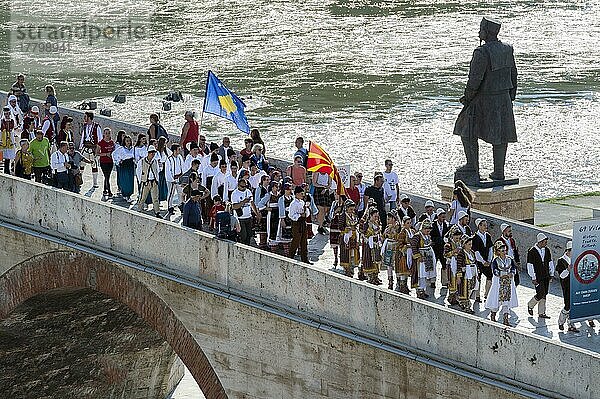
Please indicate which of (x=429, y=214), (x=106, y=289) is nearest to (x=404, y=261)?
(x=429, y=214)

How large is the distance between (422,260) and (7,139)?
1168cm

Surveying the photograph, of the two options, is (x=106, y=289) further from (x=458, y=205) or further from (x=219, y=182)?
(x=458, y=205)

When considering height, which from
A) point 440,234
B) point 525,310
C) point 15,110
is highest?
point 15,110

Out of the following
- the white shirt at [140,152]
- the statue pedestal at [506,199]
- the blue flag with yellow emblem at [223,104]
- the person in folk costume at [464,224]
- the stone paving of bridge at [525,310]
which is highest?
the blue flag with yellow emblem at [223,104]

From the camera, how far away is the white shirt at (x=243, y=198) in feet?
81.9

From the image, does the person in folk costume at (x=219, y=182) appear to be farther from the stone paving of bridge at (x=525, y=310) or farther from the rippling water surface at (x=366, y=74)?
the rippling water surface at (x=366, y=74)

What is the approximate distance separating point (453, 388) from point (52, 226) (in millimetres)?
10053

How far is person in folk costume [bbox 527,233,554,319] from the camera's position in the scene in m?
21.9

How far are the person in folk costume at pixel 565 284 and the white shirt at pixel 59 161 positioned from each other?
35.2ft

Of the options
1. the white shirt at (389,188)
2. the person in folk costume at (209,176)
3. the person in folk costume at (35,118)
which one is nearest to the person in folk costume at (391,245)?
the white shirt at (389,188)

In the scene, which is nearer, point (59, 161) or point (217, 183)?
point (217, 183)

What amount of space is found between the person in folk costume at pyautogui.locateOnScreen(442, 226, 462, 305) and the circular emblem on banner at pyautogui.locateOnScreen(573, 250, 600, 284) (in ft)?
6.52

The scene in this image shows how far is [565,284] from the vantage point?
21625mm

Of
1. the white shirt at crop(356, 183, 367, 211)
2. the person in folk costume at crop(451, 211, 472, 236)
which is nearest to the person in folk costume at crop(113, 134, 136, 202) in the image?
the white shirt at crop(356, 183, 367, 211)
